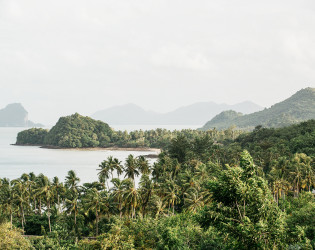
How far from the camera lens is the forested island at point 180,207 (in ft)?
71.0

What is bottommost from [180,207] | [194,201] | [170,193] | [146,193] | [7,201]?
[180,207]

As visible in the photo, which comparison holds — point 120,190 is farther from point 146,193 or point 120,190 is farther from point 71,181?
point 71,181

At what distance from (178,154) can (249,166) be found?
7387 cm

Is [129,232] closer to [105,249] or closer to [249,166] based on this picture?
[105,249]

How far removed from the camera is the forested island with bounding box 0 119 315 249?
21641 mm

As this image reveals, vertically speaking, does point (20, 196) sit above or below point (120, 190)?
below

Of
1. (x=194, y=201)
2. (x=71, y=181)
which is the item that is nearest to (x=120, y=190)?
(x=194, y=201)

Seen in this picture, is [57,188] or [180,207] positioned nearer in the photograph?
[57,188]

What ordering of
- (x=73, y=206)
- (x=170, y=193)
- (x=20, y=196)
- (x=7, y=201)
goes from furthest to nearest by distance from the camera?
(x=20, y=196)
(x=170, y=193)
(x=7, y=201)
(x=73, y=206)

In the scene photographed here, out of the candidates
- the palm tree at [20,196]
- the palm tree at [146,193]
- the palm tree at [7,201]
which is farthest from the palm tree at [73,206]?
the palm tree at [146,193]

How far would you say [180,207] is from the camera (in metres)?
59.1

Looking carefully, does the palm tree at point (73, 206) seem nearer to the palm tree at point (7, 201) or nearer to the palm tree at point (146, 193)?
the palm tree at point (7, 201)

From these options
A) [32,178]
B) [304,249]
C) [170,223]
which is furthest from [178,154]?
[304,249]

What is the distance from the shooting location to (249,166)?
73.0 ft
